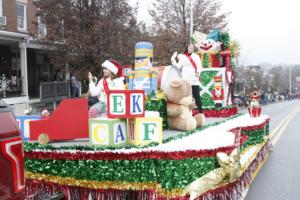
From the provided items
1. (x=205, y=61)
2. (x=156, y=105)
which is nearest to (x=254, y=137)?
(x=156, y=105)

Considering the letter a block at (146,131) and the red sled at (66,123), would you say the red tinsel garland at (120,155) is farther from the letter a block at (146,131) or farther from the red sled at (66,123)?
the red sled at (66,123)

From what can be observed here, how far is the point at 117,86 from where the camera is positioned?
22.3 feet

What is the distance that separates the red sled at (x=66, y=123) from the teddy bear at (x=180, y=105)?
1.68 meters

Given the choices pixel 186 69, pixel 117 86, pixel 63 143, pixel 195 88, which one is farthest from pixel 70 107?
pixel 195 88

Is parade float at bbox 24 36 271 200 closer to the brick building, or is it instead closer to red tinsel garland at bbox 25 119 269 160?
red tinsel garland at bbox 25 119 269 160

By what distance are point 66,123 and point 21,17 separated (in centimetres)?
2038

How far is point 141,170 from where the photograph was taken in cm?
465

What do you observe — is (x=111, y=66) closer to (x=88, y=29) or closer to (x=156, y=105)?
(x=156, y=105)

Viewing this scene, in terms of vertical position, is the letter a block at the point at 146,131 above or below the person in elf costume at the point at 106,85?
below

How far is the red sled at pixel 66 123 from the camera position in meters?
5.81

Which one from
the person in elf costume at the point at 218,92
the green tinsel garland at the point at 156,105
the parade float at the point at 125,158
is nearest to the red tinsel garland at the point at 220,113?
the person in elf costume at the point at 218,92

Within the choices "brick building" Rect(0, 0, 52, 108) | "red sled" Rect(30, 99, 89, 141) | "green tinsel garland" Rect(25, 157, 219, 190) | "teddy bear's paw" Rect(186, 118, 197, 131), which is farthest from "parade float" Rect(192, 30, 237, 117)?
"brick building" Rect(0, 0, 52, 108)

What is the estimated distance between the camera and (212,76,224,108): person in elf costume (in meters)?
11.0

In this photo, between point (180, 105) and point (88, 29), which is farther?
point (88, 29)
